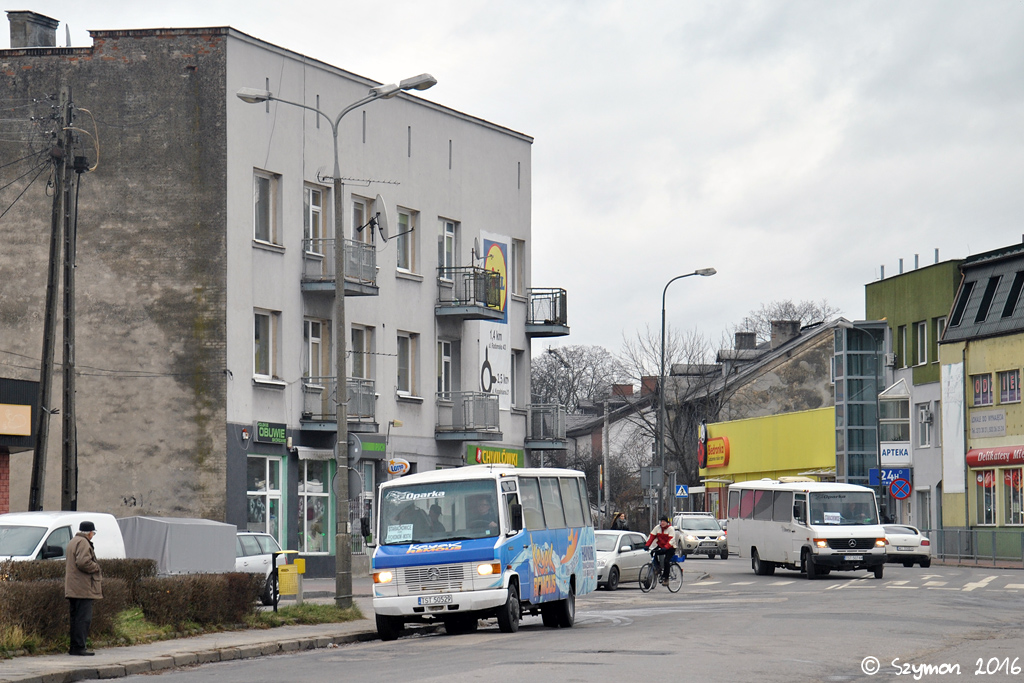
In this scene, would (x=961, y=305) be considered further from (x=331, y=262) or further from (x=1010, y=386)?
(x=331, y=262)

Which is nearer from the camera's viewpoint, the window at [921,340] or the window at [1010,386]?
the window at [1010,386]

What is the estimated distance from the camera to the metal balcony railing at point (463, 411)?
43781 mm

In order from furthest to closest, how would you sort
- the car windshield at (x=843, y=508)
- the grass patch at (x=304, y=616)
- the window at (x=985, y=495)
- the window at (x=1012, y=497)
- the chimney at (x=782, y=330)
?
the chimney at (x=782, y=330)
the window at (x=985, y=495)
the window at (x=1012, y=497)
the car windshield at (x=843, y=508)
the grass patch at (x=304, y=616)

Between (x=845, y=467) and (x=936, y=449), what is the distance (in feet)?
22.7

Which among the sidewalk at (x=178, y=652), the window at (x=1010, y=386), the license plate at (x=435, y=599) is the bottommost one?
the sidewalk at (x=178, y=652)

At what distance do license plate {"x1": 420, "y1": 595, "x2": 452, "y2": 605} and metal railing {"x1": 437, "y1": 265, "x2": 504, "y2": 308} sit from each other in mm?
22746

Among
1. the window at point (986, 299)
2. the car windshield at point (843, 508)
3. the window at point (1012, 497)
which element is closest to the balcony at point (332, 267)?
the car windshield at point (843, 508)

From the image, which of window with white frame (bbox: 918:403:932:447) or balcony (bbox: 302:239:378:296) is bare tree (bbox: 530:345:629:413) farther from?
balcony (bbox: 302:239:378:296)

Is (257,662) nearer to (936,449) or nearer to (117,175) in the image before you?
(117,175)

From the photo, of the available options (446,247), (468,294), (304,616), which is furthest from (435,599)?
(446,247)

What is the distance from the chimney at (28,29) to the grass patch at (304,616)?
2034 cm

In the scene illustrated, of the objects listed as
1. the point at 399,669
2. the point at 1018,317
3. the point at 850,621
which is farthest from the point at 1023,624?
the point at 1018,317

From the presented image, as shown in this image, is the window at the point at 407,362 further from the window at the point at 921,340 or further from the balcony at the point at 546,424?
the window at the point at 921,340

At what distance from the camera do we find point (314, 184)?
38.6 metres
